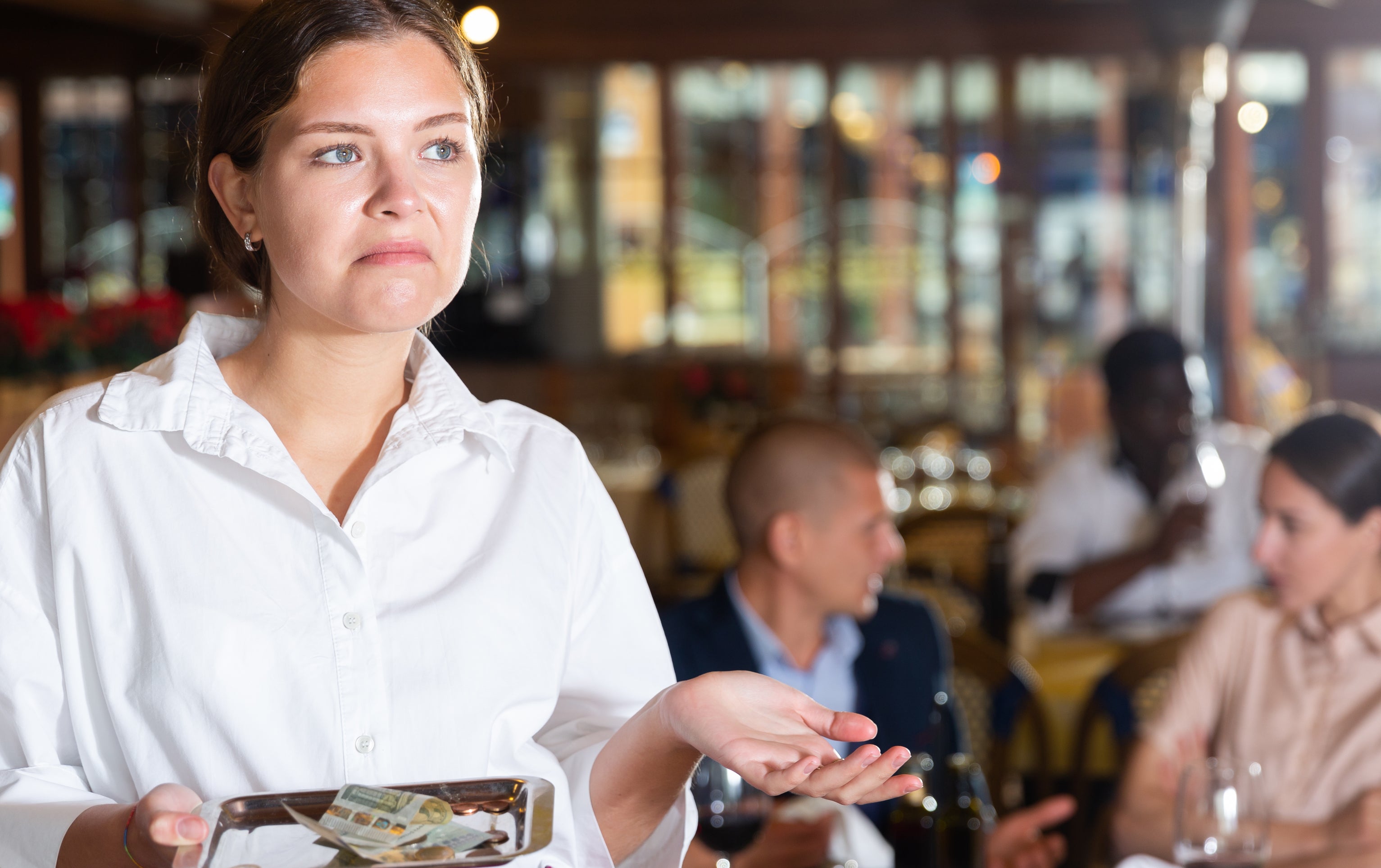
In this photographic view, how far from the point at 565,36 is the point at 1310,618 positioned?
21.9 ft

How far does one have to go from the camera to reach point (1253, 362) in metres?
8.84

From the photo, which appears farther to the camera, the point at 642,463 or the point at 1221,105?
the point at 1221,105

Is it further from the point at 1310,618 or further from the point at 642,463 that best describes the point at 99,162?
the point at 1310,618

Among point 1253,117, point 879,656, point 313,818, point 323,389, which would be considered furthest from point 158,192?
point 313,818

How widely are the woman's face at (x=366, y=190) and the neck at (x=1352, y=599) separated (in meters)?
1.93

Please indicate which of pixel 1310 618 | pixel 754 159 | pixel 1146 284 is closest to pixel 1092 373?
pixel 1146 284

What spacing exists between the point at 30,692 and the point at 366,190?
52 cm

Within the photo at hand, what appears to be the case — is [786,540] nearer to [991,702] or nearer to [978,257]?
[991,702]

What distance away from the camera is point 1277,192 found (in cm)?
910

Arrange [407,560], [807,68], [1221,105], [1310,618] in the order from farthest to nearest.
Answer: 1. [807,68]
2. [1221,105]
3. [1310,618]
4. [407,560]

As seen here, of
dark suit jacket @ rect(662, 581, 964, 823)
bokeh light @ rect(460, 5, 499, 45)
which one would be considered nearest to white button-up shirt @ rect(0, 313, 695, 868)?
dark suit jacket @ rect(662, 581, 964, 823)

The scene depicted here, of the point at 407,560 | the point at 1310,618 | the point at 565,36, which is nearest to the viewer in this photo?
the point at 407,560

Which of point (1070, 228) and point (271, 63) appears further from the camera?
point (1070, 228)

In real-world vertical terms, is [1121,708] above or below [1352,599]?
below
